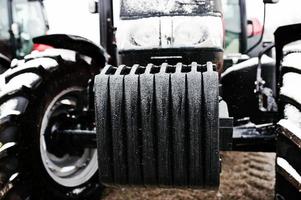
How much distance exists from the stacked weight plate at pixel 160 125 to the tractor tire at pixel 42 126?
0.65m

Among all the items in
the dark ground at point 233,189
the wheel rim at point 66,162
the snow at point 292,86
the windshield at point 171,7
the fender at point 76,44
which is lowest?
the dark ground at point 233,189

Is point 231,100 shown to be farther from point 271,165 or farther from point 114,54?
point 271,165

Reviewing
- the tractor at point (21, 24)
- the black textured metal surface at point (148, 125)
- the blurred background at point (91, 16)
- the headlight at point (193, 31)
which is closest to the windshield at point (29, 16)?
the tractor at point (21, 24)

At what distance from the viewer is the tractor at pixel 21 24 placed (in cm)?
652

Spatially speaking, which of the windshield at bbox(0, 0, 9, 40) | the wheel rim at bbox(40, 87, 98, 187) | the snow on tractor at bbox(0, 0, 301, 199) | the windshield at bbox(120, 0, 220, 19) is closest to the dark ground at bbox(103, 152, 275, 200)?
the wheel rim at bbox(40, 87, 98, 187)

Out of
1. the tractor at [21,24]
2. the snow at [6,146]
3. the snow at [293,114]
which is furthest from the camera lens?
the tractor at [21,24]

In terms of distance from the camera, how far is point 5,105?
2.35 metres

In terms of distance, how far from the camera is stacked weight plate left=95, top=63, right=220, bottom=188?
180 centimetres

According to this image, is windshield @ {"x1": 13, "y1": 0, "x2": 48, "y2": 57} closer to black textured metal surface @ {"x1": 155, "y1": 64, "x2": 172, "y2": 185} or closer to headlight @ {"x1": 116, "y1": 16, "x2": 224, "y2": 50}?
headlight @ {"x1": 116, "y1": 16, "x2": 224, "y2": 50}

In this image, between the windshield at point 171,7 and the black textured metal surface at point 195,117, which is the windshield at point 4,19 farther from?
the black textured metal surface at point 195,117

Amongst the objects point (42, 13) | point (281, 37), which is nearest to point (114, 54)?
point (281, 37)

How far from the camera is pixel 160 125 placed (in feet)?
5.97

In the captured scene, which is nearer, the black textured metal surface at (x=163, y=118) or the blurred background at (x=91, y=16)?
the black textured metal surface at (x=163, y=118)

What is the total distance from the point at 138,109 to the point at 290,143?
0.65m
